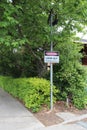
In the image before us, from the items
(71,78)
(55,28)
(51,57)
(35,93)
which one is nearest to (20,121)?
(35,93)

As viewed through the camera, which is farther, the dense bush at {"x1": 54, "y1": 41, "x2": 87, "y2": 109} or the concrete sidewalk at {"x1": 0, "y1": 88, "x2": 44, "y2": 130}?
the dense bush at {"x1": 54, "y1": 41, "x2": 87, "y2": 109}

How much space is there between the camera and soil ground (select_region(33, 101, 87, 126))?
6986mm

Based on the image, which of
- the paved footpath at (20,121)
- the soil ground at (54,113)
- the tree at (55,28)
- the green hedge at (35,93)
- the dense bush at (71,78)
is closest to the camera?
the paved footpath at (20,121)

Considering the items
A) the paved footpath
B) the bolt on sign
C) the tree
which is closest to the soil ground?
the paved footpath

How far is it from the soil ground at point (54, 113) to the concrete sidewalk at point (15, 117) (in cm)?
24

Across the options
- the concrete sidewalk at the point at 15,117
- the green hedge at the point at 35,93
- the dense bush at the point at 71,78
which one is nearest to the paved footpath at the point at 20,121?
the concrete sidewalk at the point at 15,117

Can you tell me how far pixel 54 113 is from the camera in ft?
25.6

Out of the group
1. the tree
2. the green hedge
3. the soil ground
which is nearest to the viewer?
the soil ground

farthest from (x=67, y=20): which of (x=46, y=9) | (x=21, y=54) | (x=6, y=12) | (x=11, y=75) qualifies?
→ (x=11, y=75)

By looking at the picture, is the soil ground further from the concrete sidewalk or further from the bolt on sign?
the bolt on sign

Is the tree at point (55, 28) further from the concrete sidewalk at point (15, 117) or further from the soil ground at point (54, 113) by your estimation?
the concrete sidewalk at point (15, 117)

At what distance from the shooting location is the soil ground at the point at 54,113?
6.99 m

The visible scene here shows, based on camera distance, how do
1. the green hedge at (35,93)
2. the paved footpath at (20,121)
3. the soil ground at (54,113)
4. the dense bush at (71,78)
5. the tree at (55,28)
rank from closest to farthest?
the paved footpath at (20,121) → the soil ground at (54,113) → the tree at (55,28) → the green hedge at (35,93) → the dense bush at (71,78)

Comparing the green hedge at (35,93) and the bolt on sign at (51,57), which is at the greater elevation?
the bolt on sign at (51,57)
